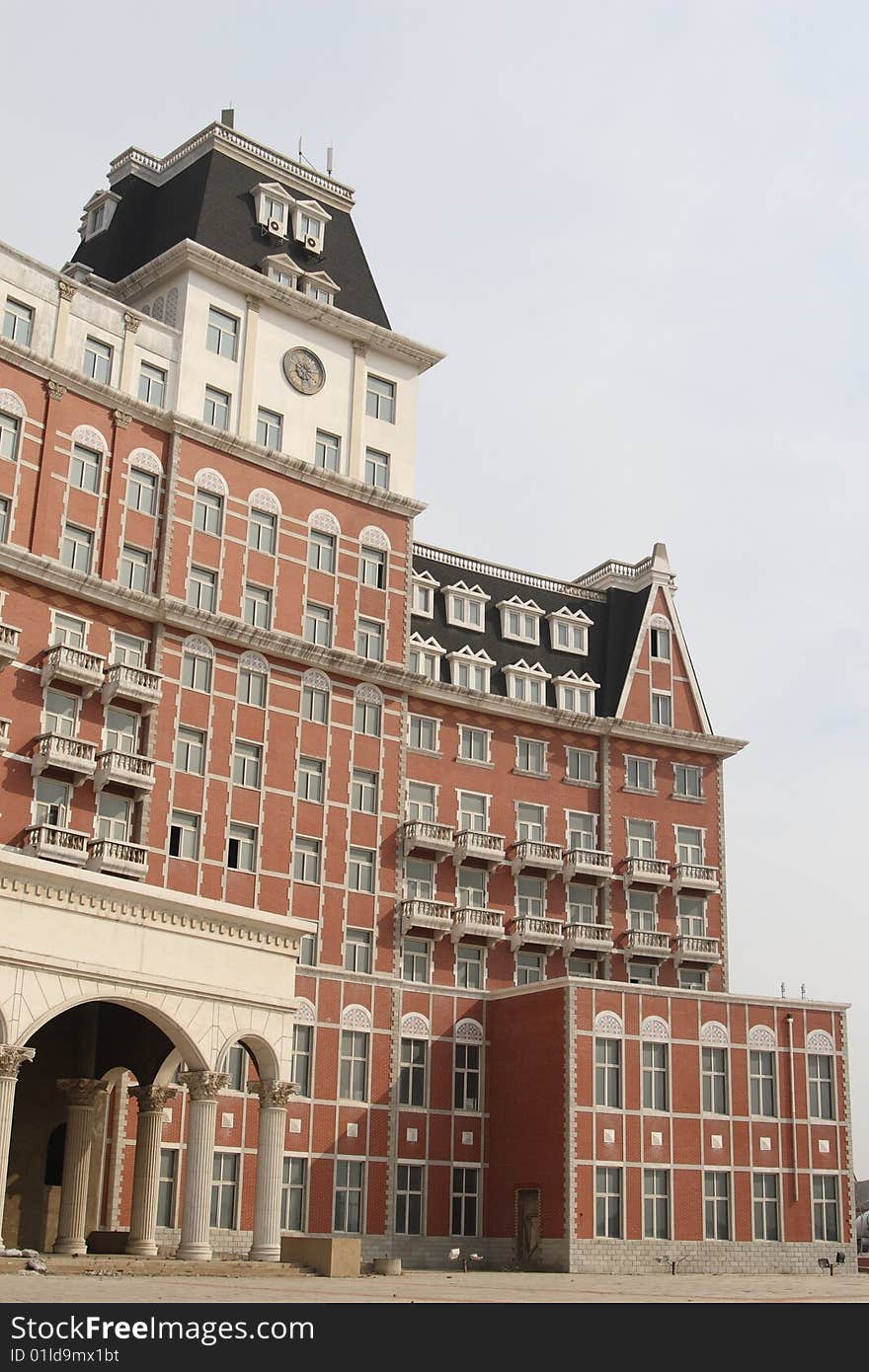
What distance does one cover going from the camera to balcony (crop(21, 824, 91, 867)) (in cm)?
5500

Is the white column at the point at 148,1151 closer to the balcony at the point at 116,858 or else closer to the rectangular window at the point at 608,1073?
the balcony at the point at 116,858

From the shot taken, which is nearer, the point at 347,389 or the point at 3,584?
the point at 3,584

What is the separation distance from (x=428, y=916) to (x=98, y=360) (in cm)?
2614

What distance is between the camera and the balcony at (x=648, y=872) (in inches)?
2884

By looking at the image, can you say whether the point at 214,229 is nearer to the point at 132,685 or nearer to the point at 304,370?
the point at 304,370

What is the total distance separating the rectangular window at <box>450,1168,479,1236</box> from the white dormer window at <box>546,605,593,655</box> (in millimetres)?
25192

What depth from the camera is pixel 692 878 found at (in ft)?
246

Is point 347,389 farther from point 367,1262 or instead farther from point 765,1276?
point 765,1276

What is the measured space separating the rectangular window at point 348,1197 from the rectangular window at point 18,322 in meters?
33.5

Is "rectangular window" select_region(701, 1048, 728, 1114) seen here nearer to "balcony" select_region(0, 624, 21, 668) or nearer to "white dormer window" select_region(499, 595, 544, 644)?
"white dormer window" select_region(499, 595, 544, 644)

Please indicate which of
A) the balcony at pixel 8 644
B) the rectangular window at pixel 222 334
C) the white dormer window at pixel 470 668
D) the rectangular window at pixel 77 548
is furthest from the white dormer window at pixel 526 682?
the balcony at pixel 8 644

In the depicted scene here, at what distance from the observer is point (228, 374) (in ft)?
217
